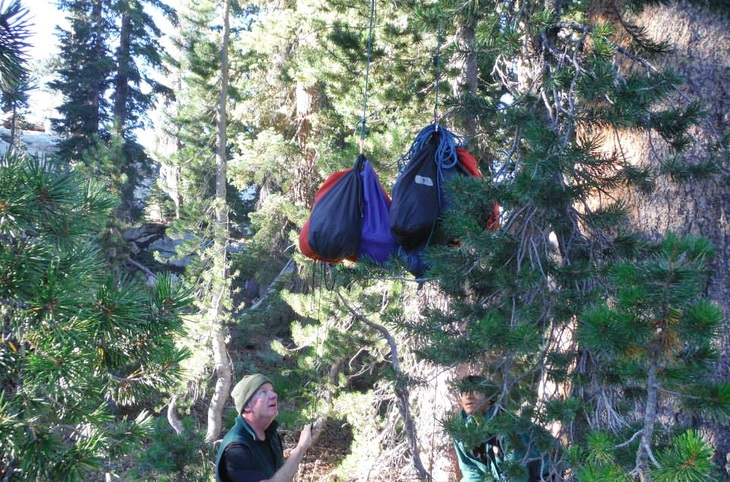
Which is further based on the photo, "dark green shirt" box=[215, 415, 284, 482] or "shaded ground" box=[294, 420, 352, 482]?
"shaded ground" box=[294, 420, 352, 482]

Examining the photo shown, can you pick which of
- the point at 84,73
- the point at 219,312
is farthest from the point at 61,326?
the point at 84,73

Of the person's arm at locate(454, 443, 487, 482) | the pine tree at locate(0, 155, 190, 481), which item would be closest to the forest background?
the pine tree at locate(0, 155, 190, 481)

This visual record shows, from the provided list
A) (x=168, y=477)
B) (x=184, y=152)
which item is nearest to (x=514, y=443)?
(x=168, y=477)

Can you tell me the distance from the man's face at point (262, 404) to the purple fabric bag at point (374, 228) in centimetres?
119

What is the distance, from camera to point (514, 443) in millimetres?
2621

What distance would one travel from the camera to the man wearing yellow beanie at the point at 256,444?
329 centimetres

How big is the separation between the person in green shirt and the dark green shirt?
1.09 m

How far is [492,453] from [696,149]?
196cm

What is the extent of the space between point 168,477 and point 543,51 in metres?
4.17

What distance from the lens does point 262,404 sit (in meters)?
3.62

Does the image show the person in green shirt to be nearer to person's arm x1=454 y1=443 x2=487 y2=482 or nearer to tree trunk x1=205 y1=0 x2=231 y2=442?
person's arm x1=454 y1=443 x2=487 y2=482

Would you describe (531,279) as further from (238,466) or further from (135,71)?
(135,71)

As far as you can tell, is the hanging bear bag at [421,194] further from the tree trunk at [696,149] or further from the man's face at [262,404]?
the man's face at [262,404]

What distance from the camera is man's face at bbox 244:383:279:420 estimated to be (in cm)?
360
